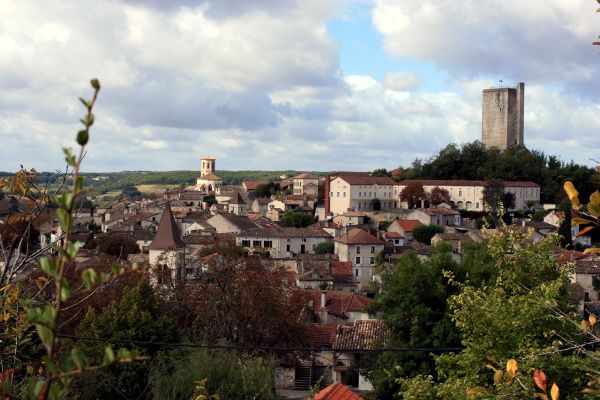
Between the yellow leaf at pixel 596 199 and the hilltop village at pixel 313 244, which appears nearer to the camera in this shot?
the yellow leaf at pixel 596 199

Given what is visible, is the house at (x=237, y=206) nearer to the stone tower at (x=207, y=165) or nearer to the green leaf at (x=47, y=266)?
the stone tower at (x=207, y=165)

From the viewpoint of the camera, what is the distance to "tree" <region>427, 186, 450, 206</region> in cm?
8475

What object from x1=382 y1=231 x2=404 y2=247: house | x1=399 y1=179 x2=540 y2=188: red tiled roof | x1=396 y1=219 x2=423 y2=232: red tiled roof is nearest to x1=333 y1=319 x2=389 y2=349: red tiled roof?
x1=382 y1=231 x2=404 y2=247: house

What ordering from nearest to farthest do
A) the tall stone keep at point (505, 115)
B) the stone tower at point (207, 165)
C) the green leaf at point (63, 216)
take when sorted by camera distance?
1. the green leaf at point (63, 216)
2. the tall stone keep at point (505, 115)
3. the stone tower at point (207, 165)

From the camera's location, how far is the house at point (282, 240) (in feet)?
194

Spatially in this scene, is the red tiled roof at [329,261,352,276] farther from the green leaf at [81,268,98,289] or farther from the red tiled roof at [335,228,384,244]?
the green leaf at [81,268,98,289]

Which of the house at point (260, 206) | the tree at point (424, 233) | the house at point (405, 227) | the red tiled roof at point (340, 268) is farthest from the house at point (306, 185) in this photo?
the red tiled roof at point (340, 268)

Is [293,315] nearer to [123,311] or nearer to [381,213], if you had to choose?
[123,311]

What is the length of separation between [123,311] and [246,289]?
5975 mm

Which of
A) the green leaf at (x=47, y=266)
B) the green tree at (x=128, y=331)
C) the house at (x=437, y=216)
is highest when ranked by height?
the green leaf at (x=47, y=266)

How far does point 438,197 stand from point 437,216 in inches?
375

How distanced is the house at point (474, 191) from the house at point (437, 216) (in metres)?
9.08

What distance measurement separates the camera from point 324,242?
61.7 m

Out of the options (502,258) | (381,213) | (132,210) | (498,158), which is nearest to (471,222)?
(381,213)
